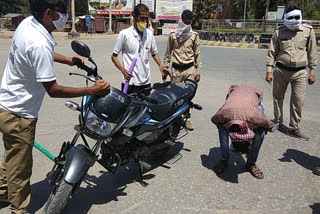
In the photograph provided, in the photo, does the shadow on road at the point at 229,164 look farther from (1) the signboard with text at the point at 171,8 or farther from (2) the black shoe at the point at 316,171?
(1) the signboard with text at the point at 171,8

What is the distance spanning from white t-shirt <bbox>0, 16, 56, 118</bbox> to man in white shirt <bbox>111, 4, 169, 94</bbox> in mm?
1701

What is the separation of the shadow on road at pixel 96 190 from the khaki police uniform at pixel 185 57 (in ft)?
5.42

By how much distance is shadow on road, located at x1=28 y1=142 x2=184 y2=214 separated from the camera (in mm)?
3088

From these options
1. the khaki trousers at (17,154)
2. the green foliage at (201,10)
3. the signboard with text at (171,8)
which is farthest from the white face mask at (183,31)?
the green foliage at (201,10)

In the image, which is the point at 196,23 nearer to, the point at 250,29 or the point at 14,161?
the point at 250,29

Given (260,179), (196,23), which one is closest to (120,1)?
(196,23)

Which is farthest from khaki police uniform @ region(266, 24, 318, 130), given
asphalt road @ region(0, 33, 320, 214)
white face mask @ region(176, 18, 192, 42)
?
white face mask @ region(176, 18, 192, 42)

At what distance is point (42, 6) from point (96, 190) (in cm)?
194

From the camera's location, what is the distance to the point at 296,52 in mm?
4785

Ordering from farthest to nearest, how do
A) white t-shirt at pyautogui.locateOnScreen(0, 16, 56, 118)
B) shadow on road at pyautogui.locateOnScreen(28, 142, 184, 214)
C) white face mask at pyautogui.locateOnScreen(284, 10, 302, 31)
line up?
white face mask at pyautogui.locateOnScreen(284, 10, 302, 31)
shadow on road at pyautogui.locateOnScreen(28, 142, 184, 214)
white t-shirt at pyautogui.locateOnScreen(0, 16, 56, 118)

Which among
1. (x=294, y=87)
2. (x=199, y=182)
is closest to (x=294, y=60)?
(x=294, y=87)

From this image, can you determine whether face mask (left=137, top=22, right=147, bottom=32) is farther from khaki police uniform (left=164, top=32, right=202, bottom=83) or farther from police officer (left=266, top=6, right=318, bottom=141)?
police officer (left=266, top=6, right=318, bottom=141)

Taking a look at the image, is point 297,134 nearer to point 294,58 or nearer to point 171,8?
point 294,58

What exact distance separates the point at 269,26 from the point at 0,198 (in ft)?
69.7
